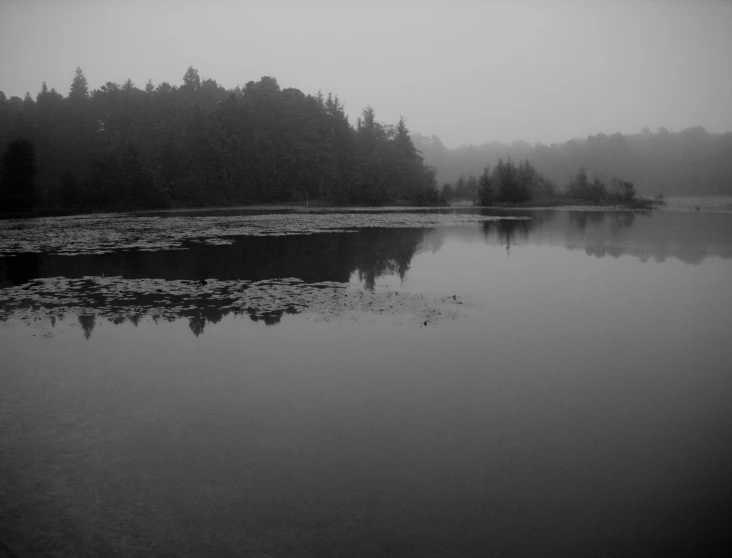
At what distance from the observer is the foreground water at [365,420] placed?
12.1ft

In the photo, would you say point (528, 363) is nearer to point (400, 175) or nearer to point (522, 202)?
point (522, 202)

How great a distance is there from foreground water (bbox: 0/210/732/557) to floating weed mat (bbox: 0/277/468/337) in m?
0.08

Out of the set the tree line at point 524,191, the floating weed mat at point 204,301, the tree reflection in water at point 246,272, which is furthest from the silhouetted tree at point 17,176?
the tree line at point 524,191

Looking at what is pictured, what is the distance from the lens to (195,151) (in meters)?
67.2

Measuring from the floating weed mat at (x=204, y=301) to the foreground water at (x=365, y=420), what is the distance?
8 cm

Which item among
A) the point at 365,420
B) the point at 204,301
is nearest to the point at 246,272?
the point at 204,301

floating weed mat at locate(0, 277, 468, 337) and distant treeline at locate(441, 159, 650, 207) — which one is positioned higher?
distant treeline at locate(441, 159, 650, 207)

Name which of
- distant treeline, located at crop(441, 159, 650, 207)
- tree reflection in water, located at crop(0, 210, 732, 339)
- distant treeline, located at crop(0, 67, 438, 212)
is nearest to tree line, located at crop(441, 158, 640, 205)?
distant treeline, located at crop(441, 159, 650, 207)

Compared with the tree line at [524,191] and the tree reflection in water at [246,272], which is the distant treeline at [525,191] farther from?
the tree reflection in water at [246,272]

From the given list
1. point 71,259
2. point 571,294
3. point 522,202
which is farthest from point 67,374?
point 522,202

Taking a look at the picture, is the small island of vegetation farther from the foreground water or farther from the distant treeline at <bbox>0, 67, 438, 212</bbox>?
the foreground water

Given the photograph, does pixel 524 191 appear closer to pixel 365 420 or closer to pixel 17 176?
pixel 17 176

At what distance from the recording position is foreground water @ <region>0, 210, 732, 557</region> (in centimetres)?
369

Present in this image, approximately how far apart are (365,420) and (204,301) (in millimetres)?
6482
